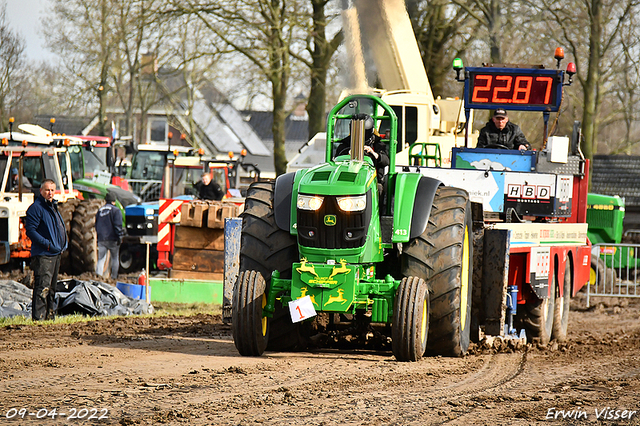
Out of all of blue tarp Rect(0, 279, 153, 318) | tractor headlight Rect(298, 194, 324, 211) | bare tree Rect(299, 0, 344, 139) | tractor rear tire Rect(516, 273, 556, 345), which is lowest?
blue tarp Rect(0, 279, 153, 318)

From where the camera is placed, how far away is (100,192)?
64.1 feet

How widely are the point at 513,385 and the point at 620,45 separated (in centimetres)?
2516

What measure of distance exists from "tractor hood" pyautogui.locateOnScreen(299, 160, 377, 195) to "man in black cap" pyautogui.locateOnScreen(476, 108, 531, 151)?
4447mm

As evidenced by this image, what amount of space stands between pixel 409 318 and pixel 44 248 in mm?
5919

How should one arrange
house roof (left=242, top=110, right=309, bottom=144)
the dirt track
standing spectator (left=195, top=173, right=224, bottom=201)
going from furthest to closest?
house roof (left=242, top=110, right=309, bottom=144), standing spectator (left=195, top=173, right=224, bottom=201), the dirt track

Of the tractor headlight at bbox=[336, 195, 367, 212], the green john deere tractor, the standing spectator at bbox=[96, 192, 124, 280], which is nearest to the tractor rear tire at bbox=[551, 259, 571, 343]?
the green john deere tractor

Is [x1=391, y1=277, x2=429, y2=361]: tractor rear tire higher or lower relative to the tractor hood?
lower

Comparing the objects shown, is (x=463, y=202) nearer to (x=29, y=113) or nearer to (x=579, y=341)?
(x=579, y=341)

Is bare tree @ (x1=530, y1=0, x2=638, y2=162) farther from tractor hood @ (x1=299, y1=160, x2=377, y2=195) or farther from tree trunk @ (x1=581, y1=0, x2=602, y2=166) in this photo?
tractor hood @ (x1=299, y1=160, x2=377, y2=195)

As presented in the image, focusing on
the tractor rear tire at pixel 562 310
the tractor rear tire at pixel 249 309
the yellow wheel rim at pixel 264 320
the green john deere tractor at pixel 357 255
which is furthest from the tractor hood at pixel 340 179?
the tractor rear tire at pixel 562 310

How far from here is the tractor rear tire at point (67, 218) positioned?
16.4m

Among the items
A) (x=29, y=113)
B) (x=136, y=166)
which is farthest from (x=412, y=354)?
(x=29, y=113)

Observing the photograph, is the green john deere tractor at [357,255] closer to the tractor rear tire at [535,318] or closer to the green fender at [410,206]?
the green fender at [410,206]

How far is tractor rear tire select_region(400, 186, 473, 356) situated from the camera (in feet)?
25.3
